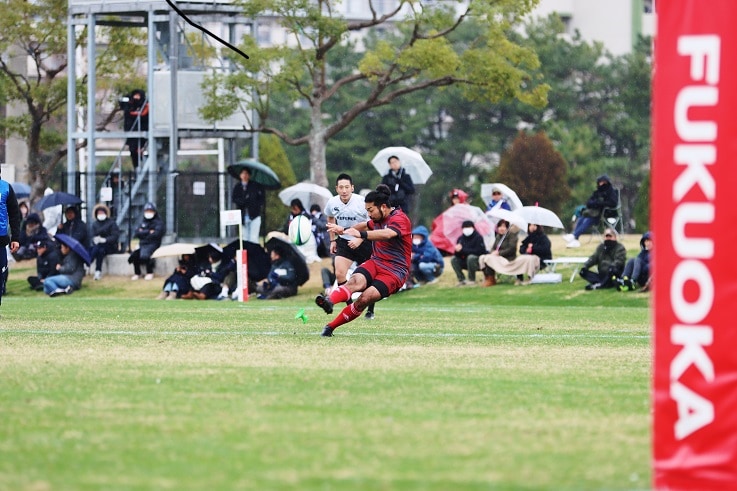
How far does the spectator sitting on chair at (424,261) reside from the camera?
31.1 meters

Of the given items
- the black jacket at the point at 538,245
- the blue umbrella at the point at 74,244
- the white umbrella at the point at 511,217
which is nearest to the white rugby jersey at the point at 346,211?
the white umbrella at the point at 511,217

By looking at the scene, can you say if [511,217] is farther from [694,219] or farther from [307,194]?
[694,219]

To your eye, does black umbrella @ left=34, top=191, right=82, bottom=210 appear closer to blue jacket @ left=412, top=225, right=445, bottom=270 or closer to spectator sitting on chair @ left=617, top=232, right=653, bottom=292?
blue jacket @ left=412, top=225, right=445, bottom=270

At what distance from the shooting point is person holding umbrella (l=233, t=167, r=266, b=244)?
32.3 m

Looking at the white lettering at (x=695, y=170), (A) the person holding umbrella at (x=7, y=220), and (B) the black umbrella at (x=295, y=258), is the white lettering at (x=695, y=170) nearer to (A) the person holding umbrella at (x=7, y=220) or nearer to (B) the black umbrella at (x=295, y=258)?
(A) the person holding umbrella at (x=7, y=220)

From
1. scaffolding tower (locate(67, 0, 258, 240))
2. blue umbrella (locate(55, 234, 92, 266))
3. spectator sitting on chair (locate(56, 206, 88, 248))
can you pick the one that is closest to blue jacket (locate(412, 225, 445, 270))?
scaffolding tower (locate(67, 0, 258, 240))

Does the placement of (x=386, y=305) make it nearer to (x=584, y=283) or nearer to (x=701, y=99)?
(x=584, y=283)

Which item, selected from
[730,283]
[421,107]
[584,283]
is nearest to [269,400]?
[730,283]

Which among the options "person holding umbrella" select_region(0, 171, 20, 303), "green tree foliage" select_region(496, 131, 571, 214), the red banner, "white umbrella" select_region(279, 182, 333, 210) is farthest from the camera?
"green tree foliage" select_region(496, 131, 571, 214)

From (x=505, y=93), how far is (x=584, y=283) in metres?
9.18

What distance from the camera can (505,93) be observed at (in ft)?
122

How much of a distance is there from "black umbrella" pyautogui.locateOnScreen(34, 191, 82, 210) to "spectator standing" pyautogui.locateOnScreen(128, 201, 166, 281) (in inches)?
79.1

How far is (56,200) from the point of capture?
34.2m

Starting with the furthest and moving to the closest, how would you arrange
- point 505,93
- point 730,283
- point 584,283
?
point 505,93, point 584,283, point 730,283
